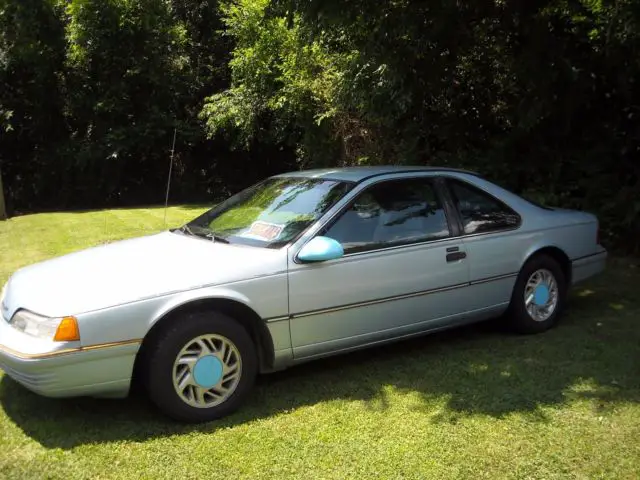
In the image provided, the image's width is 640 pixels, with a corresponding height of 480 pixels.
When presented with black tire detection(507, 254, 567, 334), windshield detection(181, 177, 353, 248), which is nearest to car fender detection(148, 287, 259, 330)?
windshield detection(181, 177, 353, 248)

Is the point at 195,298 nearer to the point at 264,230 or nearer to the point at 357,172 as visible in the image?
the point at 264,230

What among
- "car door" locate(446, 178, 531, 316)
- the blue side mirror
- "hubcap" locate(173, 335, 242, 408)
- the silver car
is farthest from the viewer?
"car door" locate(446, 178, 531, 316)

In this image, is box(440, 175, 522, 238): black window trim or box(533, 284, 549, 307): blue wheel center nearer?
box(440, 175, 522, 238): black window trim

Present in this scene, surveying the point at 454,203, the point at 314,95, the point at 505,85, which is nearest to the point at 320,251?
the point at 454,203

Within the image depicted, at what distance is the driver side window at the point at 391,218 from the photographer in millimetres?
4238

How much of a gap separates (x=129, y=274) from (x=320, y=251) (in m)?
1.17

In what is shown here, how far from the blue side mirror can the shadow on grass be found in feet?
2.93

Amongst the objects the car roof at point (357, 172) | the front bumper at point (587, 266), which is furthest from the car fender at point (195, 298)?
the front bumper at point (587, 266)

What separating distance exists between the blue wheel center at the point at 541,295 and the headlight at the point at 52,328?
11.8ft

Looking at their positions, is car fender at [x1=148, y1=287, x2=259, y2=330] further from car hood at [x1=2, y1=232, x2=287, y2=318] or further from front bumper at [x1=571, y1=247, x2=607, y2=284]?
front bumper at [x1=571, y1=247, x2=607, y2=284]

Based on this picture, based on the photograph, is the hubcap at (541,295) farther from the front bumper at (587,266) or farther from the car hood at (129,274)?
the car hood at (129,274)

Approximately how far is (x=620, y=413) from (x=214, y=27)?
19176mm

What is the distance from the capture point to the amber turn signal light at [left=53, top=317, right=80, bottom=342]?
3.29 meters

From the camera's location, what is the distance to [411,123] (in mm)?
10742
